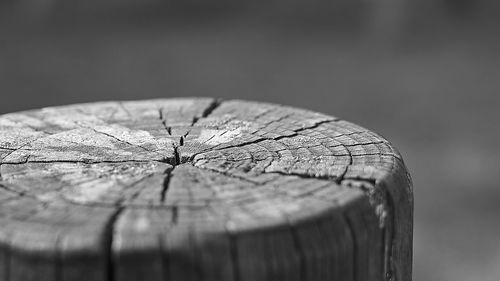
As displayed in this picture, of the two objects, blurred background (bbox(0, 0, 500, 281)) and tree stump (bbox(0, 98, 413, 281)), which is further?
blurred background (bbox(0, 0, 500, 281))

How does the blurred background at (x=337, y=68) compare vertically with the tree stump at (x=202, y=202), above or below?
below

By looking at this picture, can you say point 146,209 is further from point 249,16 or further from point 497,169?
point 249,16

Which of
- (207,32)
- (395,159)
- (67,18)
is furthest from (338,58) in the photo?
(395,159)

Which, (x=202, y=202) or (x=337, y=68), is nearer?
(x=202, y=202)

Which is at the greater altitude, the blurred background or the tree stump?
the tree stump

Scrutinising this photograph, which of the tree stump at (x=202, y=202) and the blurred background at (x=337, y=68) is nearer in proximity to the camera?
the tree stump at (x=202, y=202)
